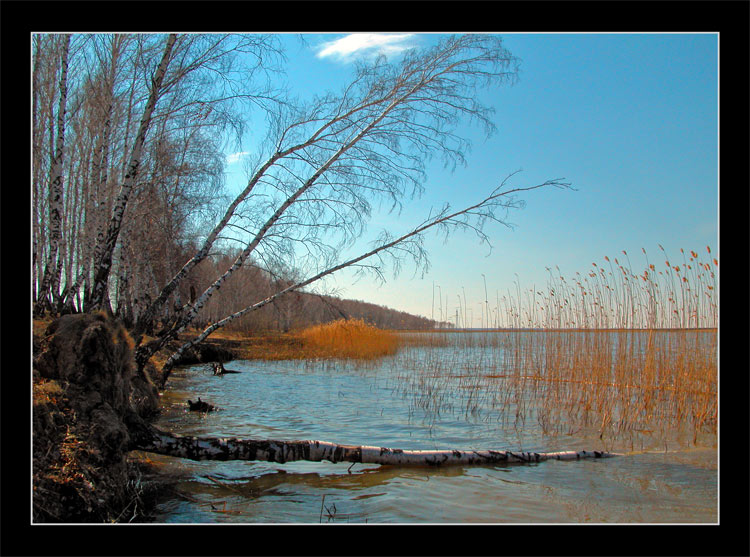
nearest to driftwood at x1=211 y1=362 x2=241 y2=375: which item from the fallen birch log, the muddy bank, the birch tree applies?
the birch tree

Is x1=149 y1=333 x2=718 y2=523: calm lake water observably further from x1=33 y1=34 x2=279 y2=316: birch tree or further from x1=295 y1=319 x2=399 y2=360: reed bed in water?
x1=295 y1=319 x2=399 y2=360: reed bed in water

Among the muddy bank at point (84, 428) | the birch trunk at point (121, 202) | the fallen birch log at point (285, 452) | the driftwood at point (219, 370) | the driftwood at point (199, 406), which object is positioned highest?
the birch trunk at point (121, 202)

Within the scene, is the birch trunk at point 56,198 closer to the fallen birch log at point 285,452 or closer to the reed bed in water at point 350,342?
the fallen birch log at point 285,452

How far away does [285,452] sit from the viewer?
16.0 ft

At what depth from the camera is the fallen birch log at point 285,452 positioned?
4.70 m

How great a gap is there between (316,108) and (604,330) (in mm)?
6204

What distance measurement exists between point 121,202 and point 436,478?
5.18 metres

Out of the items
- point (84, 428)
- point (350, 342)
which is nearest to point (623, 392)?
point (84, 428)

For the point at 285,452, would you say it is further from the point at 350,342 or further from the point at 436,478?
the point at 350,342

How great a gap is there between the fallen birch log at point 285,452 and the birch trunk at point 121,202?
2.50 meters

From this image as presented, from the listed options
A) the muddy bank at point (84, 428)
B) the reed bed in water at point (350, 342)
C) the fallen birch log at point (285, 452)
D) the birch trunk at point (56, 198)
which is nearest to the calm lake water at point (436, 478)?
the fallen birch log at point (285, 452)
